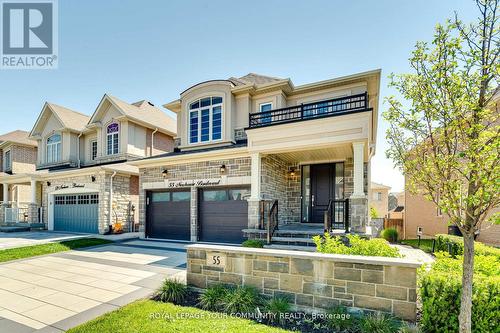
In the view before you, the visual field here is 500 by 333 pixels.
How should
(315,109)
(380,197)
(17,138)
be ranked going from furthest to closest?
(380,197), (17,138), (315,109)

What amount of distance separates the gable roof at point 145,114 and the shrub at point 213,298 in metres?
13.7

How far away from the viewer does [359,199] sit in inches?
312

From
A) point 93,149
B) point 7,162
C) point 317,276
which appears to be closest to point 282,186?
point 317,276

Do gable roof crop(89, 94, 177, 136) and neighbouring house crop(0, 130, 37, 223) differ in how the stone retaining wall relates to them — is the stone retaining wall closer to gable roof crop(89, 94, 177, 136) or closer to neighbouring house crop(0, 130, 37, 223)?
gable roof crop(89, 94, 177, 136)

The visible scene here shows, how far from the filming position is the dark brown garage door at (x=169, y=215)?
471 inches

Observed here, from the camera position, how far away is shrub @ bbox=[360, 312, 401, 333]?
3.41 m

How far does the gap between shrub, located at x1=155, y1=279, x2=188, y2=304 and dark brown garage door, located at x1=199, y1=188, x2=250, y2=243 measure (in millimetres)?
5507


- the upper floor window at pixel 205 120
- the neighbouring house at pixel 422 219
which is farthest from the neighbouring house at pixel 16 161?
the neighbouring house at pixel 422 219

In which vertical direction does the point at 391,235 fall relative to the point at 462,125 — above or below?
below

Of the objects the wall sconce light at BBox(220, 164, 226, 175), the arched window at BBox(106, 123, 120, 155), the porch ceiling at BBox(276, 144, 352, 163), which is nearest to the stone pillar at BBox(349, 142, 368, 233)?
the porch ceiling at BBox(276, 144, 352, 163)

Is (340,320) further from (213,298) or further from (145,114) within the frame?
(145,114)

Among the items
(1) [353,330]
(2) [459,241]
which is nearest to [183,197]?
(1) [353,330]

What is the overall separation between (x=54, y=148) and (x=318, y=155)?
64.9ft

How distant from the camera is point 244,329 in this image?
362 centimetres
